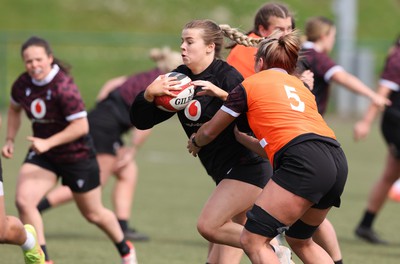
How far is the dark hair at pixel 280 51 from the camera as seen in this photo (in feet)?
17.3

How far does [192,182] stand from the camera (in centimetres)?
1222

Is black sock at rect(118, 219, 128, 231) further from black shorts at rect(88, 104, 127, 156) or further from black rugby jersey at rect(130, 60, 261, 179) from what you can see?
black rugby jersey at rect(130, 60, 261, 179)

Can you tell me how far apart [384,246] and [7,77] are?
1519cm

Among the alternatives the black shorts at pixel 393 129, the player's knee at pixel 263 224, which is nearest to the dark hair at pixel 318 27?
the black shorts at pixel 393 129

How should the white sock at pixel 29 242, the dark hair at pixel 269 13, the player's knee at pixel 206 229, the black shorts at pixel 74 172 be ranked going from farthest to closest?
1. the black shorts at pixel 74 172
2. the dark hair at pixel 269 13
3. the white sock at pixel 29 242
4. the player's knee at pixel 206 229

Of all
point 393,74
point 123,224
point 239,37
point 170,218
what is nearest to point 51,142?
point 239,37

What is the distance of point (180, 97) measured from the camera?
17.9ft

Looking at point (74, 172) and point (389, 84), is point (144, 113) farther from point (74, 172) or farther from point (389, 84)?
point (389, 84)

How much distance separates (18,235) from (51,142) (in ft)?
3.39

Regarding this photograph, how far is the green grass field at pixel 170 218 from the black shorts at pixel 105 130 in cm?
82

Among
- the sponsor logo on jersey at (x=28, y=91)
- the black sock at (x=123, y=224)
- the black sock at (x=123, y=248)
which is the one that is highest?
the sponsor logo on jersey at (x=28, y=91)

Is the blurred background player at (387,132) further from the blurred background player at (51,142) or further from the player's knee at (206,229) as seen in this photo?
the player's knee at (206,229)

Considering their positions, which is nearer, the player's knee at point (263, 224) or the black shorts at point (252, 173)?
the player's knee at point (263, 224)

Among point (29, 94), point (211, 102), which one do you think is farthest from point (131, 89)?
point (211, 102)
